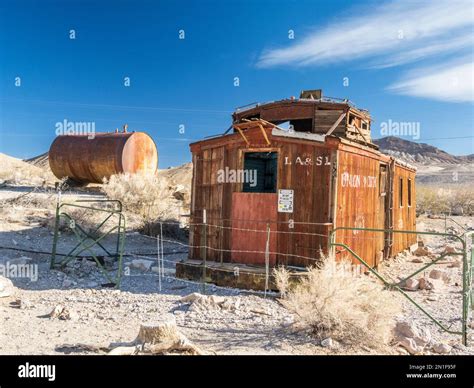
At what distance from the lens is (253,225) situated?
11.4 meters

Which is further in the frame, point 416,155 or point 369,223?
point 416,155

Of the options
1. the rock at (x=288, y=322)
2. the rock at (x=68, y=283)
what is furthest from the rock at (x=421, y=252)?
the rock at (x=68, y=283)

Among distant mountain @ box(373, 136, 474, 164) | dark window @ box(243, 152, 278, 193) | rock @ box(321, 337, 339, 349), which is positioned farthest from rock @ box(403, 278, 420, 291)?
distant mountain @ box(373, 136, 474, 164)

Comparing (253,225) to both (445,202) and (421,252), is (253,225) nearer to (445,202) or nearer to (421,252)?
(421,252)

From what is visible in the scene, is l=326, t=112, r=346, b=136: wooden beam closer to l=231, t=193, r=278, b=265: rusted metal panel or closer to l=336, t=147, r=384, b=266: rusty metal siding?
l=336, t=147, r=384, b=266: rusty metal siding

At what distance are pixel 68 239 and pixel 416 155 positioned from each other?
90.3 m

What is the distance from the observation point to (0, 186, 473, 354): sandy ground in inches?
271

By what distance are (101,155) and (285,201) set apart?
676 inches

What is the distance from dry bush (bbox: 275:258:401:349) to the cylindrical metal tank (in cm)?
1936

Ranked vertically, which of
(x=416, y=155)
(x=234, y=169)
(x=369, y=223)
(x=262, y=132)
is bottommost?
(x=369, y=223)

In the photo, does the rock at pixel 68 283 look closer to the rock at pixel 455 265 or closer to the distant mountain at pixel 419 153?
the rock at pixel 455 265
